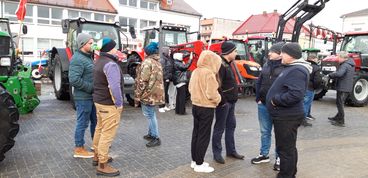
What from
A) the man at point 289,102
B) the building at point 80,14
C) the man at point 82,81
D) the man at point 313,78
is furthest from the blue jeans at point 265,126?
the building at point 80,14

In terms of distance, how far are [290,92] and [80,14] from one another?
31.3 metres

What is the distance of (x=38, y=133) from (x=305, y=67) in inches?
201

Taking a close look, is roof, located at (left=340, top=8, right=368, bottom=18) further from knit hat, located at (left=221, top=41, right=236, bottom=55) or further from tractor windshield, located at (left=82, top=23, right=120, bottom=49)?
knit hat, located at (left=221, top=41, right=236, bottom=55)

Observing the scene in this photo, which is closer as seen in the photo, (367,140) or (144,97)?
(144,97)

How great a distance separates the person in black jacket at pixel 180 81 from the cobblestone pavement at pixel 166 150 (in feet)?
1.17

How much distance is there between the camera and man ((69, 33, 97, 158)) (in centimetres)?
473

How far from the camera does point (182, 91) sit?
884 cm

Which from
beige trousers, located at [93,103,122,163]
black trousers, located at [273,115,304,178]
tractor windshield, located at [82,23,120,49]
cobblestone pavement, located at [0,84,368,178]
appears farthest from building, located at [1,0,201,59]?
black trousers, located at [273,115,304,178]

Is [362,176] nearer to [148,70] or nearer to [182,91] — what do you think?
[148,70]

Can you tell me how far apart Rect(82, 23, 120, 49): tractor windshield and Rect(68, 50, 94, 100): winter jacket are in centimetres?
488

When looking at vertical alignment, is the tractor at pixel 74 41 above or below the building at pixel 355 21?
below

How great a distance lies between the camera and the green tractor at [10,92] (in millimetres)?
4344

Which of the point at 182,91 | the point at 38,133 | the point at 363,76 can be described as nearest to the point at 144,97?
the point at 38,133

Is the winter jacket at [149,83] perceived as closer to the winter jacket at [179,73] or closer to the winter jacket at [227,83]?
the winter jacket at [227,83]
